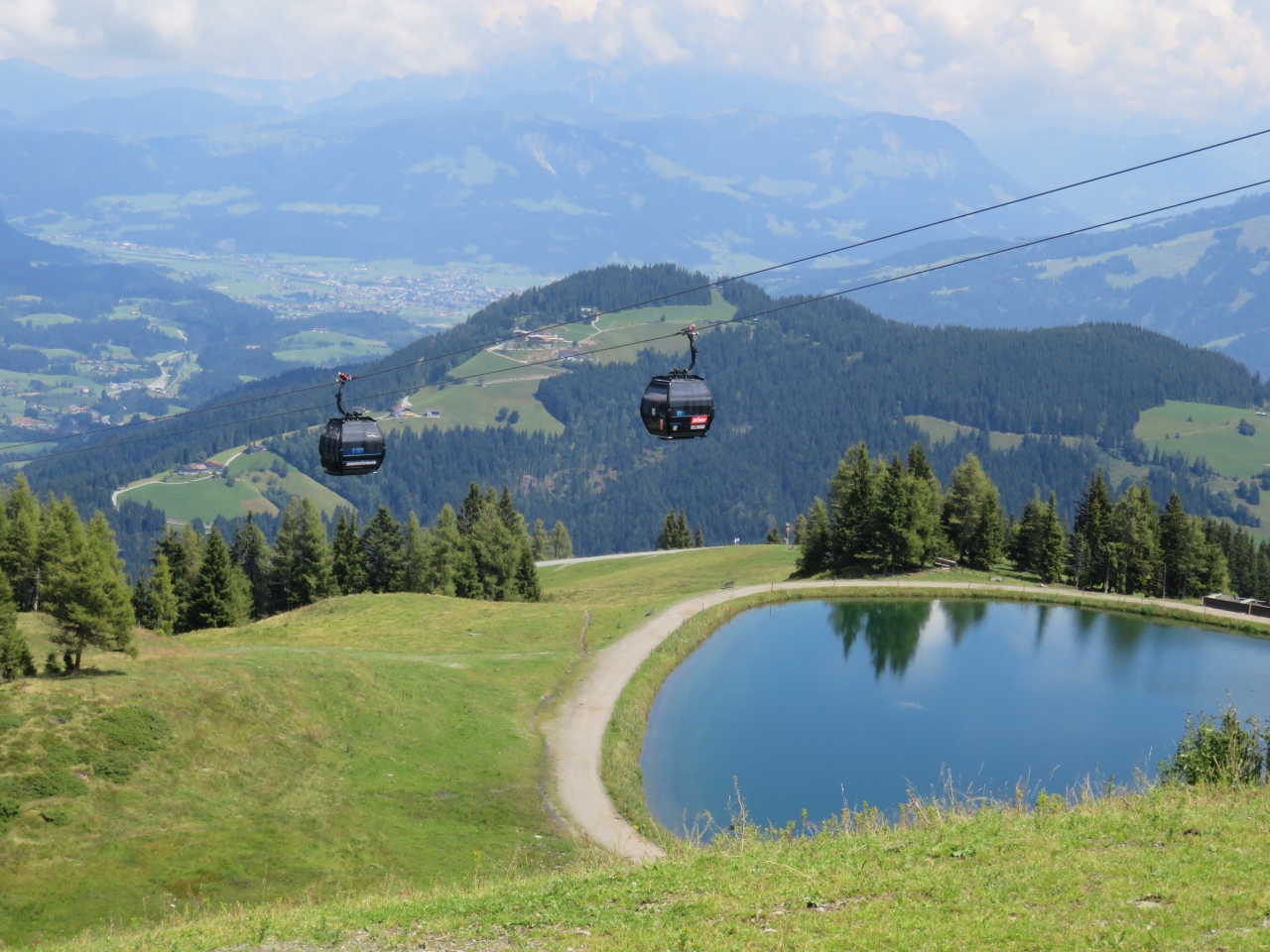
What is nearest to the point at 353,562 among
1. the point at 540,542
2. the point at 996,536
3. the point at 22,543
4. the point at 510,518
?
the point at 510,518

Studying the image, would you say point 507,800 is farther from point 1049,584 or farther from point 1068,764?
point 1049,584

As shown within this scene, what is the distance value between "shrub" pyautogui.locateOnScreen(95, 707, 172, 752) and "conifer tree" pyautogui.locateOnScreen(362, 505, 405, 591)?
220 feet

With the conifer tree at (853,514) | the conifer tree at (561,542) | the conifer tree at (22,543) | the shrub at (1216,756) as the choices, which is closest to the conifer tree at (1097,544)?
the conifer tree at (853,514)

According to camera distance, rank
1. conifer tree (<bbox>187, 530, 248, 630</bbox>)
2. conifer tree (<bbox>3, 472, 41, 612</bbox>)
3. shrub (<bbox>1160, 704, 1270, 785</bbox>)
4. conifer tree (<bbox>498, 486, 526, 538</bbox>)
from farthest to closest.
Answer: conifer tree (<bbox>498, 486, 526, 538</bbox>) < conifer tree (<bbox>187, 530, 248, 630</bbox>) < conifer tree (<bbox>3, 472, 41, 612</bbox>) < shrub (<bbox>1160, 704, 1270, 785</bbox>)

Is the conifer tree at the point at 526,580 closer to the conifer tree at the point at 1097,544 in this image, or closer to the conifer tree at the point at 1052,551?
the conifer tree at the point at 1052,551

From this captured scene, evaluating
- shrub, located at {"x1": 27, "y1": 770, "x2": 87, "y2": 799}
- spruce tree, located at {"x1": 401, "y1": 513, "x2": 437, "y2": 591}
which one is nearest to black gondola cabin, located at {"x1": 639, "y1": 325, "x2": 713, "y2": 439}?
shrub, located at {"x1": 27, "y1": 770, "x2": 87, "y2": 799}

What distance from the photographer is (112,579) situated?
149 feet

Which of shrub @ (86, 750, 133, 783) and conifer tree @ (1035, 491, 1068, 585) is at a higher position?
conifer tree @ (1035, 491, 1068, 585)

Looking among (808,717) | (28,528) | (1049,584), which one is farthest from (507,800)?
(1049,584)

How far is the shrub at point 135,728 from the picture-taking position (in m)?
37.8

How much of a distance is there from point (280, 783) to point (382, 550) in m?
69.7

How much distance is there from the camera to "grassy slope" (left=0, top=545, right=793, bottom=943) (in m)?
31.3

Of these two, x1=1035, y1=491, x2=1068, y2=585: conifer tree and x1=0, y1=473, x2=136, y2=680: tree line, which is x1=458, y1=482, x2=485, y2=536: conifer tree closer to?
x1=1035, y1=491, x2=1068, y2=585: conifer tree

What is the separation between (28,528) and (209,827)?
172ft
